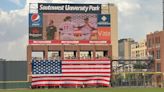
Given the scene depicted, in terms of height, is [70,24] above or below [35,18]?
below

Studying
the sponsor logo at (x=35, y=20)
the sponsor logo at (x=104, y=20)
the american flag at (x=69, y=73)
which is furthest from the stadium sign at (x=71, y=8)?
the american flag at (x=69, y=73)

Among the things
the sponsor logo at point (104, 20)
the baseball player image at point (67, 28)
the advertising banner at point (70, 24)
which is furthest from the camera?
the sponsor logo at point (104, 20)

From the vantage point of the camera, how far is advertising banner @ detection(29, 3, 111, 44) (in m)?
92.4

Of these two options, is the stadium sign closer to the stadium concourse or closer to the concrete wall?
the stadium concourse

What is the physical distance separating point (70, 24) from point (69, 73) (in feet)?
34.6

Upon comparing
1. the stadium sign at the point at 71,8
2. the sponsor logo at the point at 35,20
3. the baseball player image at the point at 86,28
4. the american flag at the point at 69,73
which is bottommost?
the american flag at the point at 69,73

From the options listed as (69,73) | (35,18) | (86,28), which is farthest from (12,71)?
(86,28)

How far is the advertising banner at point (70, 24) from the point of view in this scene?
92375mm

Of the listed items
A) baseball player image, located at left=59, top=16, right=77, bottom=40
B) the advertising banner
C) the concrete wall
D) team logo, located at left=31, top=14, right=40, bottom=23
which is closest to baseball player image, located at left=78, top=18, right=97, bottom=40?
the advertising banner

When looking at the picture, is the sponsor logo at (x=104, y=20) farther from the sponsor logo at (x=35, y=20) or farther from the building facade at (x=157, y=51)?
the building facade at (x=157, y=51)

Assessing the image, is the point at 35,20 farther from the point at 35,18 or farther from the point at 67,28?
the point at 67,28

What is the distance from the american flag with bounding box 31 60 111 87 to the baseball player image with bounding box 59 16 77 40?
19.8 feet

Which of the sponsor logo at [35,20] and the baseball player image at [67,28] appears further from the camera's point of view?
the baseball player image at [67,28]

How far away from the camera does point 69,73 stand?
8888 centimetres
